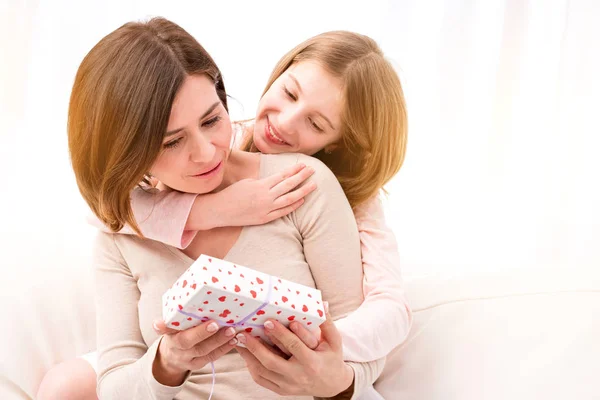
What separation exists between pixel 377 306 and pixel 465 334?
0.74 ft

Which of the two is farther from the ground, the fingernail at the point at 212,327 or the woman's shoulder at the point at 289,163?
the woman's shoulder at the point at 289,163

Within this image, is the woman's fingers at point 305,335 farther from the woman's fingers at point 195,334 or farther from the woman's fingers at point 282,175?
the woman's fingers at point 282,175

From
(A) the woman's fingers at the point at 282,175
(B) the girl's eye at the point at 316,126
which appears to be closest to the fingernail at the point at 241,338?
(A) the woman's fingers at the point at 282,175

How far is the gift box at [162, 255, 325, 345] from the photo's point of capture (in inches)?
38.9

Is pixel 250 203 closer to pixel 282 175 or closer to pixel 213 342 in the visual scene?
pixel 282 175

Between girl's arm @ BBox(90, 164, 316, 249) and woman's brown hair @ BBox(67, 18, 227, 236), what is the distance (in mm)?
67

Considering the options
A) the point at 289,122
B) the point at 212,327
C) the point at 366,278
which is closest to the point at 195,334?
the point at 212,327

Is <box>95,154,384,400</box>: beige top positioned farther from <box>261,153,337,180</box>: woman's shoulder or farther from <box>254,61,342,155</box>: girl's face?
<box>254,61,342,155</box>: girl's face

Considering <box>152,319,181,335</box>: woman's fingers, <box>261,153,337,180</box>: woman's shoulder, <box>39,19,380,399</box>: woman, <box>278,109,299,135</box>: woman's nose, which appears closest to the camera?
<box>152,319,181,335</box>: woman's fingers

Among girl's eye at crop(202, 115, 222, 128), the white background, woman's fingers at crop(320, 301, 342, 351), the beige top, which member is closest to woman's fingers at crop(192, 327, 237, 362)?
woman's fingers at crop(320, 301, 342, 351)

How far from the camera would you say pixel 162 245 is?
1416mm

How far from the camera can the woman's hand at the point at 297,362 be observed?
111 cm

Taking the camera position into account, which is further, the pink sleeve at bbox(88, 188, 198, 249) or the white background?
the white background

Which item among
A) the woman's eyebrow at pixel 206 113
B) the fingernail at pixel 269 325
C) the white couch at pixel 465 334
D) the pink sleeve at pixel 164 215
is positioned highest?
the woman's eyebrow at pixel 206 113
